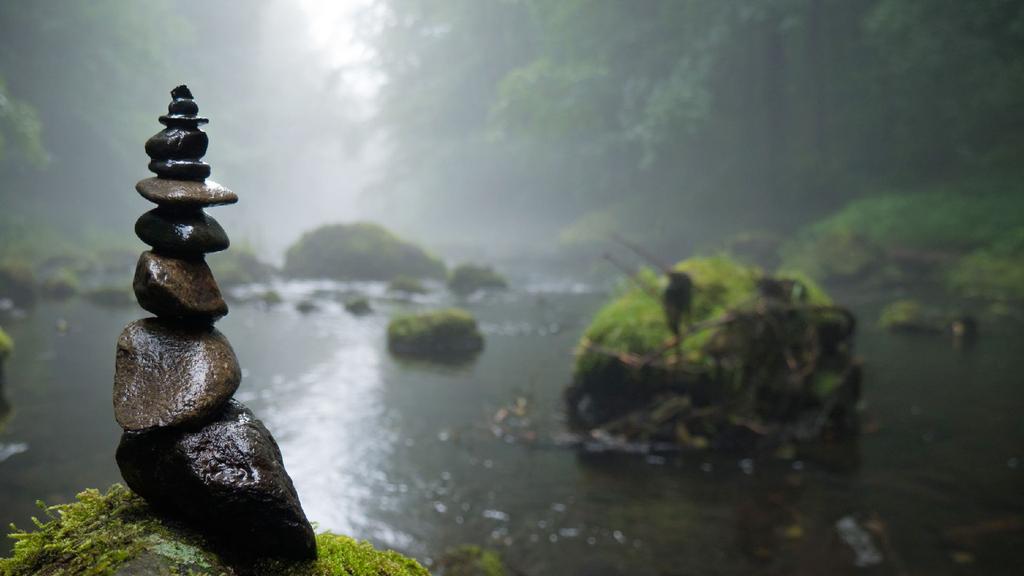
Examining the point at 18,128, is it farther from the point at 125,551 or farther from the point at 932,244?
the point at 932,244

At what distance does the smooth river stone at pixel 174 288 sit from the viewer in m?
2.06

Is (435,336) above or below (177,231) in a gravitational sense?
below

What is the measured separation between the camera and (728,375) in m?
7.49

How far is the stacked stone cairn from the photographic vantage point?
1.90m

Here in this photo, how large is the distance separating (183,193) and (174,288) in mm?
311

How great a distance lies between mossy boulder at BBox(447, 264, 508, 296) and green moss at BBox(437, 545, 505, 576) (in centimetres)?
1778

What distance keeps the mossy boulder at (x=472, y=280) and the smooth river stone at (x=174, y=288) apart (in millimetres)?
20203

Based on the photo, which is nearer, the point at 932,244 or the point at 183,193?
the point at 183,193

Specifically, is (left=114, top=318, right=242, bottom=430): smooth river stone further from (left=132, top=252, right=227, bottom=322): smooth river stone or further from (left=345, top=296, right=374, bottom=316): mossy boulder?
(left=345, top=296, right=374, bottom=316): mossy boulder

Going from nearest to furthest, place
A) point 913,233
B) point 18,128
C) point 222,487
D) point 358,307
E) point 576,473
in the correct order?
point 222,487 → point 576,473 → point 358,307 → point 913,233 → point 18,128

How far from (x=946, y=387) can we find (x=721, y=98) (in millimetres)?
24333

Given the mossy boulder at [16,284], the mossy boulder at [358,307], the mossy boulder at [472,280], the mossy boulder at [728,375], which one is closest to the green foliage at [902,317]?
the mossy boulder at [728,375]

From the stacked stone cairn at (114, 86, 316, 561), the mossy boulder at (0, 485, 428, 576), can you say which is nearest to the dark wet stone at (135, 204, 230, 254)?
the stacked stone cairn at (114, 86, 316, 561)

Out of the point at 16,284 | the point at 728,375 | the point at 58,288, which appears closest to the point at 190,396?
the point at 728,375
